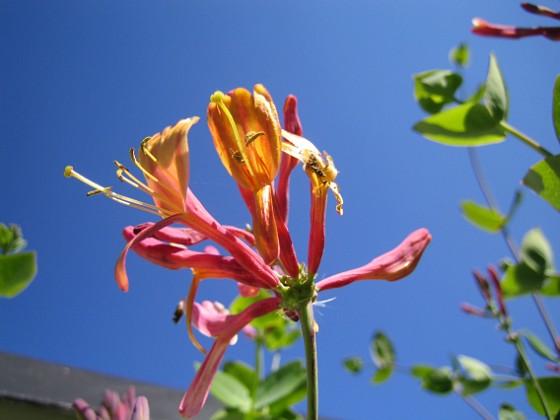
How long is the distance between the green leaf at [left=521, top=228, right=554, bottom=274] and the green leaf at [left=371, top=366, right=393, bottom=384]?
0.83 meters

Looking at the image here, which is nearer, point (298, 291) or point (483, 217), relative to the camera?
point (298, 291)

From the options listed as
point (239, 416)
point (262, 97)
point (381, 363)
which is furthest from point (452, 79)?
point (381, 363)

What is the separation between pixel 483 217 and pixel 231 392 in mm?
473

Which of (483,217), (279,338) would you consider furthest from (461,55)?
(279,338)

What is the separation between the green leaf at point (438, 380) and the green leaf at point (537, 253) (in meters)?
0.52

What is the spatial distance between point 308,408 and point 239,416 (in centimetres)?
46

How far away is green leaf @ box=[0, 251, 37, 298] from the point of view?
481 mm

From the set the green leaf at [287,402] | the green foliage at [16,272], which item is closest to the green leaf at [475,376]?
the green leaf at [287,402]

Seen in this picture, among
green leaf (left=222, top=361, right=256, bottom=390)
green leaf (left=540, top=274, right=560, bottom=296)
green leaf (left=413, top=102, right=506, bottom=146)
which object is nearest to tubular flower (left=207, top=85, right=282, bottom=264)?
green leaf (left=413, top=102, right=506, bottom=146)

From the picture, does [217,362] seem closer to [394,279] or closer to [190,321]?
[190,321]

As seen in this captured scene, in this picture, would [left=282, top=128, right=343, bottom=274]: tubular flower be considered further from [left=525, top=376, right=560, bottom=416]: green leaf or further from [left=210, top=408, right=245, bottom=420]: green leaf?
[left=210, top=408, right=245, bottom=420]: green leaf

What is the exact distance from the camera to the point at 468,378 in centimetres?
84

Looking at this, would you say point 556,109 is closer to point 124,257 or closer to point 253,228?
point 253,228

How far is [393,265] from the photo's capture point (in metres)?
0.47
